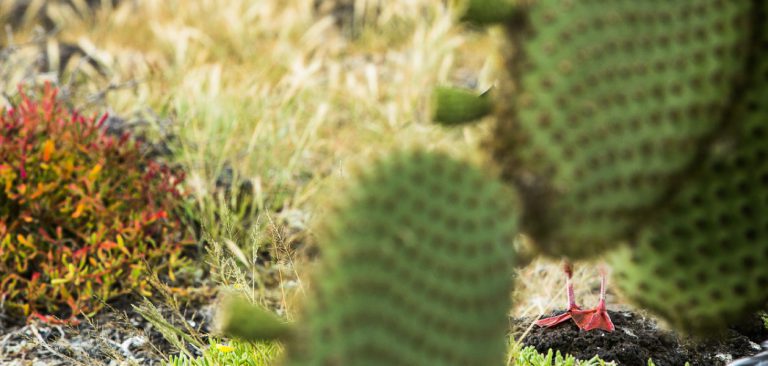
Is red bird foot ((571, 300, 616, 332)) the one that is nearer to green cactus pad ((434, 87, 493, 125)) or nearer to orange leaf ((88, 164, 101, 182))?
green cactus pad ((434, 87, 493, 125))

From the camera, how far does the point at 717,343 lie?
264cm

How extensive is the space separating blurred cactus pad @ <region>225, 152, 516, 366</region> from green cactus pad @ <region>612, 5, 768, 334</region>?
13.7 inches

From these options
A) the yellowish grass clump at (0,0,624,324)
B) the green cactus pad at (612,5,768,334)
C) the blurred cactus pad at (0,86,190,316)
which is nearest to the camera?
the green cactus pad at (612,5,768,334)

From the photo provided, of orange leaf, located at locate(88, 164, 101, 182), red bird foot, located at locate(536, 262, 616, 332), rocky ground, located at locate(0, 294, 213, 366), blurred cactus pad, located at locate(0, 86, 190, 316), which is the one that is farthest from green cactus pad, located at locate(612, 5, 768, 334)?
orange leaf, located at locate(88, 164, 101, 182)

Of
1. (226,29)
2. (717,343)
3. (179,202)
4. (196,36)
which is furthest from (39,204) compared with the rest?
(226,29)

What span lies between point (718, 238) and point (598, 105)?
324 mm

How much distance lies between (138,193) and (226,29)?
3853 millimetres

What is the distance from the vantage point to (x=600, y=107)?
3.50ft

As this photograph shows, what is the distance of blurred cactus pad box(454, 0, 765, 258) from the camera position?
1056 millimetres

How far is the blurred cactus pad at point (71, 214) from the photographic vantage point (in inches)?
118

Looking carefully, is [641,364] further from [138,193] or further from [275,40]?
[275,40]

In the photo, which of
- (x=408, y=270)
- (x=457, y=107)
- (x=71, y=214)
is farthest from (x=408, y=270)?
(x=71, y=214)

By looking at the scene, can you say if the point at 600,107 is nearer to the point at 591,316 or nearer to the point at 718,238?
the point at 718,238

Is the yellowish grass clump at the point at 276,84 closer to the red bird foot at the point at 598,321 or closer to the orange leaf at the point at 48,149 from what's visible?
the red bird foot at the point at 598,321
